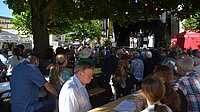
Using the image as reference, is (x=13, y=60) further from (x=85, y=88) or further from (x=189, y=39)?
(x=189, y=39)

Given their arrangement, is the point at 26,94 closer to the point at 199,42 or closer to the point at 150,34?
the point at 199,42

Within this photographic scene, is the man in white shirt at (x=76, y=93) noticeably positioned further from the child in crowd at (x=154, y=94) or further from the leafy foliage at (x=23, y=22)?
the leafy foliage at (x=23, y=22)

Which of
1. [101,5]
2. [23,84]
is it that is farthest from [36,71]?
[101,5]

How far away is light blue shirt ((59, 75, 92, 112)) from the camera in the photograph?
223 cm

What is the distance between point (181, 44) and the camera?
48.5ft

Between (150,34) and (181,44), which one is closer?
(181,44)

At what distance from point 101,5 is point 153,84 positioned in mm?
7613

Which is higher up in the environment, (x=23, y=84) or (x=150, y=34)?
(x=150, y=34)

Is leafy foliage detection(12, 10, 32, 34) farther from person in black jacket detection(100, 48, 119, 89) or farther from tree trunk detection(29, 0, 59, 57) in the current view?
person in black jacket detection(100, 48, 119, 89)

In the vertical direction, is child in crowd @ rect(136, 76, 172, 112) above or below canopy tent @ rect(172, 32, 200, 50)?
below

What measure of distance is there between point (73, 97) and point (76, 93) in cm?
8

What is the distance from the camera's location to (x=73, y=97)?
2.27 meters

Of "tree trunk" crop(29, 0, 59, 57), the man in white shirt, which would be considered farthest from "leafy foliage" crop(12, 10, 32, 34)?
the man in white shirt

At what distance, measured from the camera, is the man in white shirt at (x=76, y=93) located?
7.35ft
